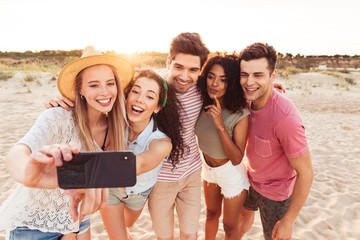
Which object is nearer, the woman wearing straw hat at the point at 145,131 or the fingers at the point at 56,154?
the fingers at the point at 56,154

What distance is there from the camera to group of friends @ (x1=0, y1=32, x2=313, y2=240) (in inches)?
75.9

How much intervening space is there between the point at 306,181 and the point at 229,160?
76 cm

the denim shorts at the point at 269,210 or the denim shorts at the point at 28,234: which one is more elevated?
the denim shorts at the point at 28,234

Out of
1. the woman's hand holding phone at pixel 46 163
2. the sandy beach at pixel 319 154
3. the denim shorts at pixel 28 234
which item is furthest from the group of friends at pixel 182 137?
the sandy beach at pixel 319 154

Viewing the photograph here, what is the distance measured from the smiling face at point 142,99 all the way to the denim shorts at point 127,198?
718mm

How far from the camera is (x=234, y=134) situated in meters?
2.50

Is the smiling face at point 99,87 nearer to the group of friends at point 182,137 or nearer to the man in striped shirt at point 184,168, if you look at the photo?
the group of friends at point 182,137

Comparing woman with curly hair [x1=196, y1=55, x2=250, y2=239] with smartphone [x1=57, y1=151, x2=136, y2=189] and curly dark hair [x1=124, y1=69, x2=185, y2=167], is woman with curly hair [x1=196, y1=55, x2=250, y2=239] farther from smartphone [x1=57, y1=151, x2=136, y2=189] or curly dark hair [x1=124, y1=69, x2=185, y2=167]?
smartphone [x1=57, y1=151, x2=136, y2=189]

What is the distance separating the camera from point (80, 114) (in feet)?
6.77

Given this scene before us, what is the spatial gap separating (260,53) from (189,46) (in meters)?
0.76

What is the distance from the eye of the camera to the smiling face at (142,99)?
2.22m

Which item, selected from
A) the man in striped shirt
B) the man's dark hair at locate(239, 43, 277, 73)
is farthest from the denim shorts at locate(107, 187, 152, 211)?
the man's dark hair at locate(239, 43, 277, 73)

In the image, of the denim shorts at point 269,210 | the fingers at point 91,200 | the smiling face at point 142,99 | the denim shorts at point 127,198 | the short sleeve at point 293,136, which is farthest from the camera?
the denim shorts at point 269,210

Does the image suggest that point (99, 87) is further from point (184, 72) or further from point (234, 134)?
point (234, 134)
